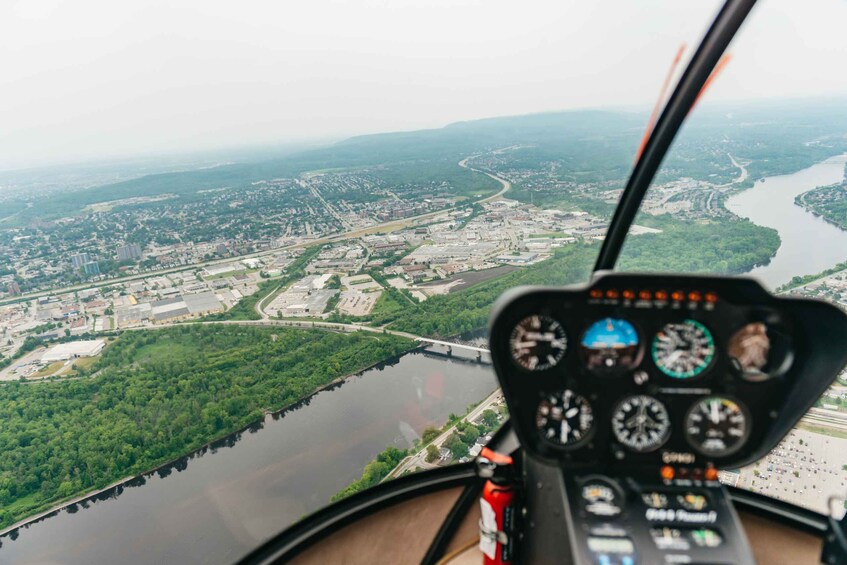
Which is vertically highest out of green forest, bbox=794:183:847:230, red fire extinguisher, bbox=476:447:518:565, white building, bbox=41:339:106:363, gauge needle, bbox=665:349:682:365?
green forest, bbox=794:183:847:230

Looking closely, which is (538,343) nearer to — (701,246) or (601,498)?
(601,498)

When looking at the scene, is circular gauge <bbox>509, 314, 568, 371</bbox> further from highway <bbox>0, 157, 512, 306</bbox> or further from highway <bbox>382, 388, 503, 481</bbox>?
highway <bbox>0, 157, 512, 306</bbox>

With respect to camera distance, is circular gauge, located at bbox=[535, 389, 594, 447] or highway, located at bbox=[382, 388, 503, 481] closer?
circular gauge, located at bbox=[535, 389, 594, 447]

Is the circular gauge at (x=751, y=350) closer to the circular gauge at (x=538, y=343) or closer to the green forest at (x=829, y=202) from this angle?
the circular gauge at (x=538, y=343)

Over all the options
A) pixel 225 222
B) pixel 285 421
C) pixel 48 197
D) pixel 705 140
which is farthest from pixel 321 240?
pixel 705 140

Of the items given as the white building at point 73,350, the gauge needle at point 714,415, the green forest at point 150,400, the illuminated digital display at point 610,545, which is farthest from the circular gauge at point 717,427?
the white building at point 73,350

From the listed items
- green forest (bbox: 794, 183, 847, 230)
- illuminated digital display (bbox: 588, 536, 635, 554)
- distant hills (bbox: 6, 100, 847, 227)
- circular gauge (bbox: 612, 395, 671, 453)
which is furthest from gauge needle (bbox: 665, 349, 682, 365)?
green forest (bbox: 794, 183, 847, 230)

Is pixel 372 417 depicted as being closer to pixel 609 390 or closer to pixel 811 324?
pixel 609 390

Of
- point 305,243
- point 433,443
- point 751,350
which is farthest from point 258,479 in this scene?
point 305,243
